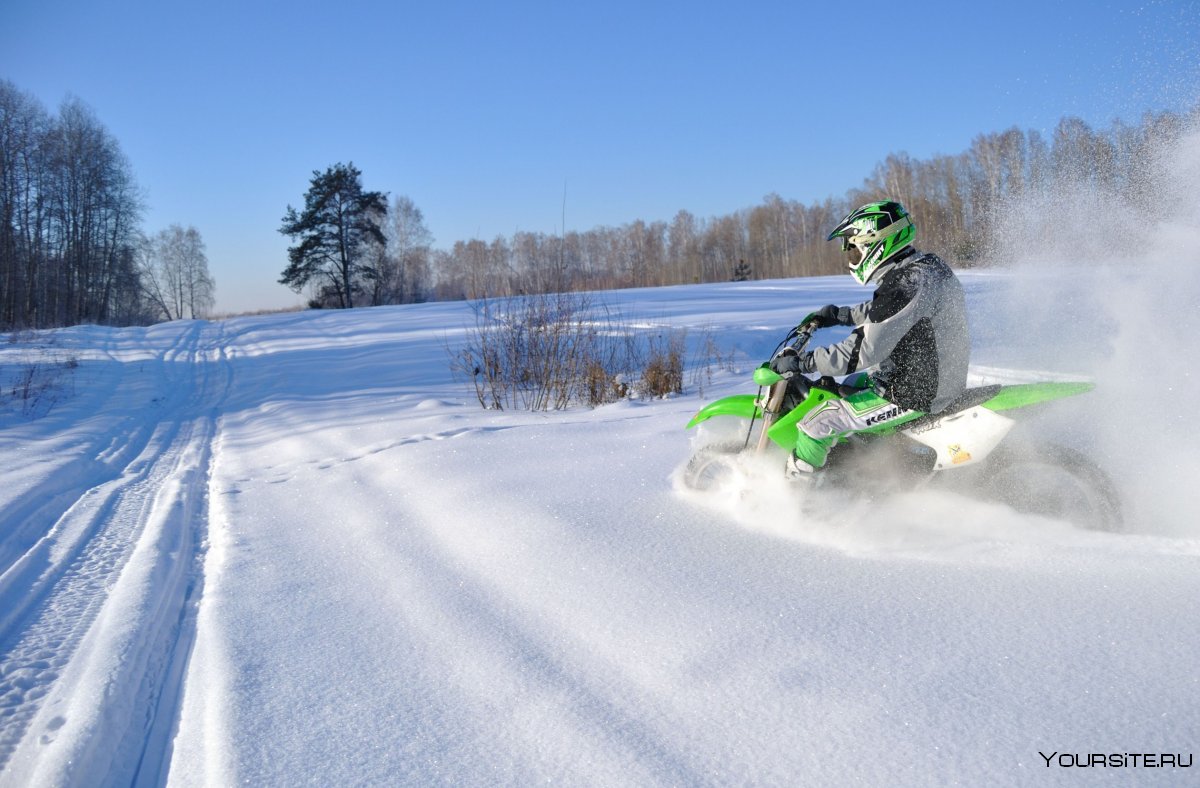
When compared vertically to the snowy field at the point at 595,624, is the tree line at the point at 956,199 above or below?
above

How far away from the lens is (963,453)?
3709 millimetres

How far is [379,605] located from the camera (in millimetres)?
3447

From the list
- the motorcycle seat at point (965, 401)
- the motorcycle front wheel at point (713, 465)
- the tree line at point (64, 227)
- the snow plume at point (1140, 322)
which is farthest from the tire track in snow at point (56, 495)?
the tree line at point (64, 227)

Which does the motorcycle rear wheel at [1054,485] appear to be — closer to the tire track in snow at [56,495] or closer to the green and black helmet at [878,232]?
the green and black helmet at [878,232]

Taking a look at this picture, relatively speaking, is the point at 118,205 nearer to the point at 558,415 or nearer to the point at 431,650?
the point at 558,415

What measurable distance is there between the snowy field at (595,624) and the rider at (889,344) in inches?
19.4

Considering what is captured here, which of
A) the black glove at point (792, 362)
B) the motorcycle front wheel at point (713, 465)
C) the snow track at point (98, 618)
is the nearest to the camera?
the snow track at point (98, 618)

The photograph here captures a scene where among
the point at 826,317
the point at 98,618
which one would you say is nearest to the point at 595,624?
the point at 826,317

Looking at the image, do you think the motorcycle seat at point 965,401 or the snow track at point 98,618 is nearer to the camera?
the snow track at point 98,618

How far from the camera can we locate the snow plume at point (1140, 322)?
383cm

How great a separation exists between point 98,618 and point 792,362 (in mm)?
3723

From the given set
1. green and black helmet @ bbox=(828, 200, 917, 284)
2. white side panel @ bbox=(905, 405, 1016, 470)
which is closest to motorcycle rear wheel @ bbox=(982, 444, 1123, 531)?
white side panel @ bbox=(905, 405, 1016, 470)

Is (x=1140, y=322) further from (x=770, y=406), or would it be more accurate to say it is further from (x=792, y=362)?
(x=770, y=406)

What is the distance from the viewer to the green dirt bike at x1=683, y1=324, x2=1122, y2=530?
3.53 m
